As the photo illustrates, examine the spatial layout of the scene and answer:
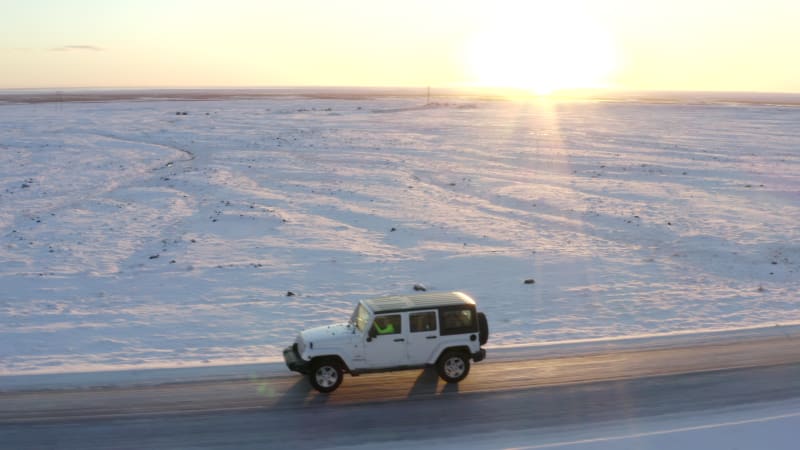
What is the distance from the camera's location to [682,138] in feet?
224

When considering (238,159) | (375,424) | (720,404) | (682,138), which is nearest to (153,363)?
(375,424)

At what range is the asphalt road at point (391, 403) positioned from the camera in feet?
45.0

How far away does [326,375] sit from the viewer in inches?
618

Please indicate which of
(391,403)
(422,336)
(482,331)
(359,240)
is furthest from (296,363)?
(359,240)

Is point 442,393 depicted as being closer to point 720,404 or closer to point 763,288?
point 720,404

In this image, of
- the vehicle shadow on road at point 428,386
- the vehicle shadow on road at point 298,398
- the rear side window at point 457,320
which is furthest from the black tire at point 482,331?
the vehicle shadow on road at point 298,398

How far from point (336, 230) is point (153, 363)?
14.8 meters

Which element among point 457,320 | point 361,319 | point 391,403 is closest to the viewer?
point 391,403

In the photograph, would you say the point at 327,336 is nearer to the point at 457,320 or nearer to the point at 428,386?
the point at 428,386

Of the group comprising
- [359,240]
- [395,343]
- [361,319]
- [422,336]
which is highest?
[361,319]

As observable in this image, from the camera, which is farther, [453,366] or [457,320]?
[453,366]

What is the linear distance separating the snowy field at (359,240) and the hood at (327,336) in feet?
10.4

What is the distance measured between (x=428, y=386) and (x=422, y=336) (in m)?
1.20

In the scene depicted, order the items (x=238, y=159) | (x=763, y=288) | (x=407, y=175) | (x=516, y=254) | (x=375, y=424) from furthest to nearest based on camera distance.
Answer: (x=238, y=159) < (x=407, y=175) < (x=516, y=254) < (x=763, y=288) < (x=375, y=424)
